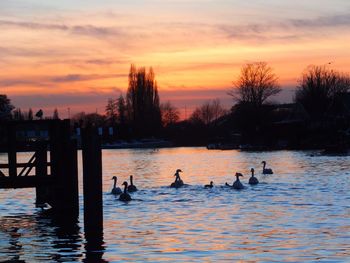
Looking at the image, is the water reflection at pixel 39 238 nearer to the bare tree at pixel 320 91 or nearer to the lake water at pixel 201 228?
the lake water at pixel 201 228

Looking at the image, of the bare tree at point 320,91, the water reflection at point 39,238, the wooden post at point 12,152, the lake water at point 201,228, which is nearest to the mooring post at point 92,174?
the lake water at point 201,228

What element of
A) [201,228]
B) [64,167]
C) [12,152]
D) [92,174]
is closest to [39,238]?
[92,174]

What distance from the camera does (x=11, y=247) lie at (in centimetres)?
2289

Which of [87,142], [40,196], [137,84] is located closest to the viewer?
[87,142]

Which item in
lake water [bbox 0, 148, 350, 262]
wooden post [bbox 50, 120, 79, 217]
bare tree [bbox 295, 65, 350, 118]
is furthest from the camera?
bare tree [bbox 295, 65, 350, 118]

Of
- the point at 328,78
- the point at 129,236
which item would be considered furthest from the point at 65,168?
the point at 328,78

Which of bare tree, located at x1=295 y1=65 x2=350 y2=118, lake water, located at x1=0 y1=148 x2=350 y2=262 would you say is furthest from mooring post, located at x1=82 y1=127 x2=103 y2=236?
bare tree, located at x1=295 y1=65 x2=350 y2=118

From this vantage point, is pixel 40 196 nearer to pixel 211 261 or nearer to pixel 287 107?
pixel 211 261

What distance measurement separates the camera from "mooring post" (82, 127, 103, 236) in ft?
75.0

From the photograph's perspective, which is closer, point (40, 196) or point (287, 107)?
point (40, 196)

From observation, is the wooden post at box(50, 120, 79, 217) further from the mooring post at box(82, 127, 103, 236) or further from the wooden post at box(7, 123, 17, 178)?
the mooring post at box(82, 127, 103, 236)

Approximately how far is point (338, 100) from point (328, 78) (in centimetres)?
1130

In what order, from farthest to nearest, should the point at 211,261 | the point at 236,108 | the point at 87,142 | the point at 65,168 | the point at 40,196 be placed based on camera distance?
the point at 236,108
the point at 40,196
the point at 65,168
the point at 87,142
the point at 211,261

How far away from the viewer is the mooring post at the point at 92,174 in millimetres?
22859
